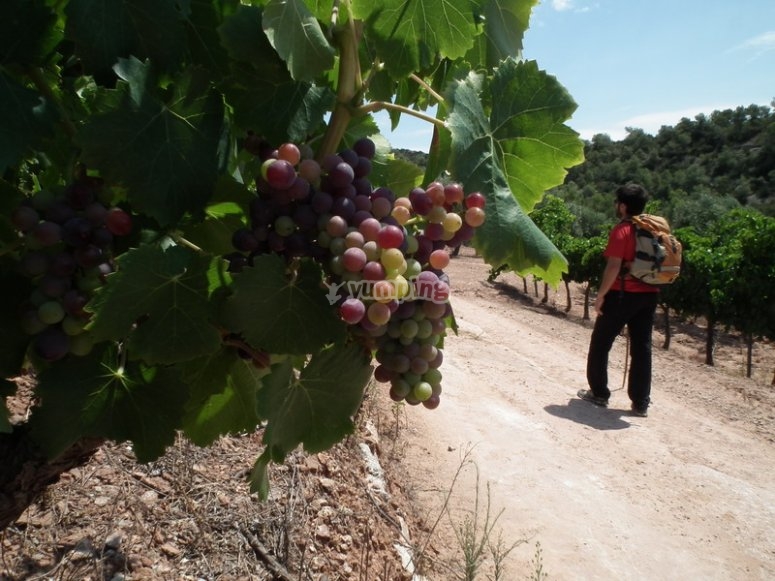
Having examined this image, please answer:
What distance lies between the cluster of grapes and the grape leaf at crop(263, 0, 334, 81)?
1.14ft

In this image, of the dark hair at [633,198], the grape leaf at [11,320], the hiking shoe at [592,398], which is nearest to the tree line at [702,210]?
the grape leaf at [11,320]

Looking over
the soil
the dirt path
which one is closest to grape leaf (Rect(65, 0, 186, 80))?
the soil

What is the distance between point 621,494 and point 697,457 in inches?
53.2

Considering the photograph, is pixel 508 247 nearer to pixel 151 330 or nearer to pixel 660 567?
pixel 151 330

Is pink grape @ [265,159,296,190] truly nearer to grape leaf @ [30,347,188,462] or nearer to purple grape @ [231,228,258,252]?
purple grape @ [231,228,258,252]

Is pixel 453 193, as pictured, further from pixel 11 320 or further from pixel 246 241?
pixel 11 320

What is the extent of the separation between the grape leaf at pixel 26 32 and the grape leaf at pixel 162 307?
0.34 meters

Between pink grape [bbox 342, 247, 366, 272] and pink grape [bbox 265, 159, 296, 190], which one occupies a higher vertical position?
pink grape [bbox 265, 159, 296, 190]

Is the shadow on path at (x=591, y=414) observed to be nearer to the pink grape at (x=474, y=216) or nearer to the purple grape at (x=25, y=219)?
the pink grape at (x=474, y=216)

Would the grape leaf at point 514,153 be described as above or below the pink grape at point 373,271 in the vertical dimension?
above

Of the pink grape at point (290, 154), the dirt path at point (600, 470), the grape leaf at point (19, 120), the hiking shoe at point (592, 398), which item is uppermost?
the pink grape at point (290, 154)

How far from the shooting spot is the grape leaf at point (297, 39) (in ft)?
2.98

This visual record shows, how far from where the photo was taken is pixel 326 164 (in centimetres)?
98

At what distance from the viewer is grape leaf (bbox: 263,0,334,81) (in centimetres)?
91
